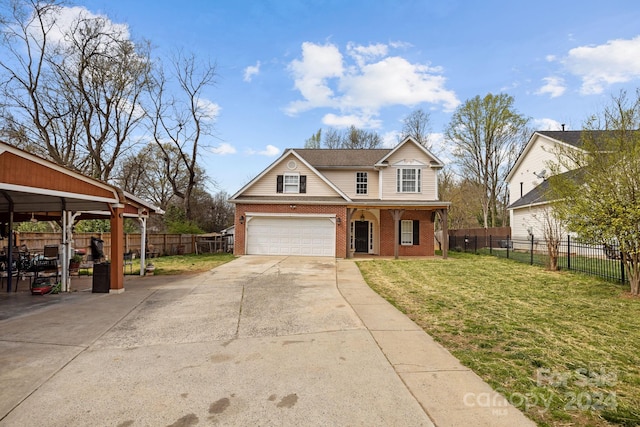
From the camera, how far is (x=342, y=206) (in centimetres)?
1873

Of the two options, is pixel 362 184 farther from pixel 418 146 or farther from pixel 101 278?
pixel 101 278

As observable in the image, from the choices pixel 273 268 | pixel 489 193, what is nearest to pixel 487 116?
pixel 489 193

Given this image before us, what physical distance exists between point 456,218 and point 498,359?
39.4 meters

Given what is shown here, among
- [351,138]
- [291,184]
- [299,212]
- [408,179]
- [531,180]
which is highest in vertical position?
[351,138]

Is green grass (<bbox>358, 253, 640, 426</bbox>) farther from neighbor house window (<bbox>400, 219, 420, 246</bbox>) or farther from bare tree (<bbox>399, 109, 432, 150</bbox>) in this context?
bare tree (<bbox>399, 109, 432, 150</bbox>)

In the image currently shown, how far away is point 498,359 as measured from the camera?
14.4 ft

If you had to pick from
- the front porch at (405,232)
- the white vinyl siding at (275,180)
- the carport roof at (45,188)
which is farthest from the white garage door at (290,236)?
the carport roof at (45,188)

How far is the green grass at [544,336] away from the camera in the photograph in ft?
11.0

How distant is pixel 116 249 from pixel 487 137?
3373 centimetres

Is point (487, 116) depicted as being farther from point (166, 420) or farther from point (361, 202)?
point (166, 420)

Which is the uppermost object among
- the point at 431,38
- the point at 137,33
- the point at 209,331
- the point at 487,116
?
the point at 137,33

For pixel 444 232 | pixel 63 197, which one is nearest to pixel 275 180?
pixel 444 232

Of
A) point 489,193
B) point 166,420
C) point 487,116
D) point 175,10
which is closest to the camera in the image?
point 166,420

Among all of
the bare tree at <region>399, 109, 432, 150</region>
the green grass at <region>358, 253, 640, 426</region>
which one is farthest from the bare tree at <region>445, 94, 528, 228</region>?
the green grass at <region>358, 253, 640, 426</region>
